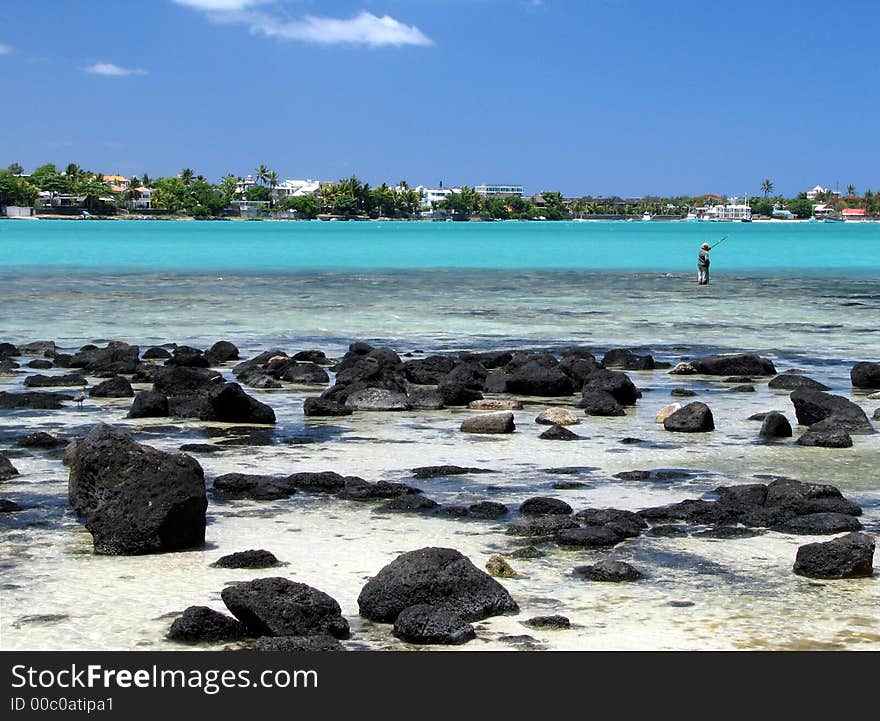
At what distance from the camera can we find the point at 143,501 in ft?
34.3

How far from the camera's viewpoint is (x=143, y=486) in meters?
10.5

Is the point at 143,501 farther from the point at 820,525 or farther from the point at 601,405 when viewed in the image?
the point at 601,405

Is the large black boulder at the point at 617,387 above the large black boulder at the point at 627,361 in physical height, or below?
above

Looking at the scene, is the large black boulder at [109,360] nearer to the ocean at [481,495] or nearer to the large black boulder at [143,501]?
the ocean at [481,495]

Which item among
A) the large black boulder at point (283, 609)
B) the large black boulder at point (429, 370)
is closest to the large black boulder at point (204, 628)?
the large black boulder at point (283, 609)

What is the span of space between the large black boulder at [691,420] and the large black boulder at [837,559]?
6533mm

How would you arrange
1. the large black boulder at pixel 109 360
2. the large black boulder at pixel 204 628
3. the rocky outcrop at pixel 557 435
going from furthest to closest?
the large black boulder at pixel 109 360
the rocky outcrop at pixel 557 435
the large black boulder at pixel 204 628

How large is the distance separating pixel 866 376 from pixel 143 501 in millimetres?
13699

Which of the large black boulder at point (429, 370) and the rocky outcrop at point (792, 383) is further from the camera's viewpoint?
the large black boulder at point (429, 370)

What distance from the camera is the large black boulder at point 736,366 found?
2264cm

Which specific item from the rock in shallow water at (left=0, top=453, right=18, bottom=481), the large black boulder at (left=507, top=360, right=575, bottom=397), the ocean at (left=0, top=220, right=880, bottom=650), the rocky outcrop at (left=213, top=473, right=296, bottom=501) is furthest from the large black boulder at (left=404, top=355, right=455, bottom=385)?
the rock in shallow water at (left=0, top=453, right=18, bottom=481)

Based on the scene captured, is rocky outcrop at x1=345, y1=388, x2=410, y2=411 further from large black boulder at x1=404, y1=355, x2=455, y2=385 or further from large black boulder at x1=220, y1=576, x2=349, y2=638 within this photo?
large black boulder at x1=220, y1=576, x2=349, y2=638
